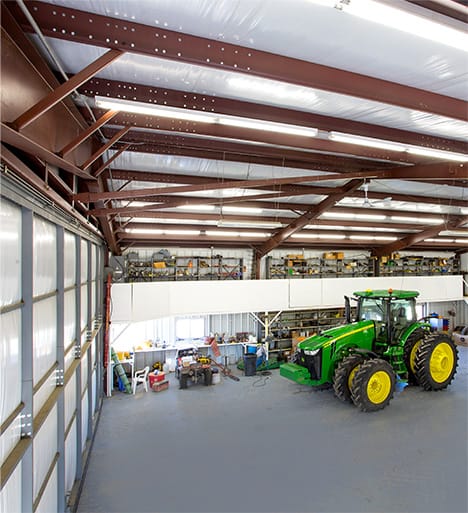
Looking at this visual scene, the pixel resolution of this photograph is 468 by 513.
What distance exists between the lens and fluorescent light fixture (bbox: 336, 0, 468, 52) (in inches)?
62.1

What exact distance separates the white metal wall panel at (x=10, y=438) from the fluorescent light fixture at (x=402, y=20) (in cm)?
335

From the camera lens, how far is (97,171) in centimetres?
433

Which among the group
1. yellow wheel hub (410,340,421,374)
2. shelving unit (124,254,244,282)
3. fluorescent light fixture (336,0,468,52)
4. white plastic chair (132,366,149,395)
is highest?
fluorescent light fixture (336,0,468,52)

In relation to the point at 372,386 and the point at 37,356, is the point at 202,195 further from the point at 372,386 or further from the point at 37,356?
the point at 372,386

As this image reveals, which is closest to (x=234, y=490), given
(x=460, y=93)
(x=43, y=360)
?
(x=43, y=360)

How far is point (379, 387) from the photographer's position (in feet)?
20.8

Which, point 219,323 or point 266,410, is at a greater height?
point 219,323

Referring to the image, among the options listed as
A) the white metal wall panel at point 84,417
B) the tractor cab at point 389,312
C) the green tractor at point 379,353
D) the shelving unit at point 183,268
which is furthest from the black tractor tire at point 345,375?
the shelving unit at point 183,268

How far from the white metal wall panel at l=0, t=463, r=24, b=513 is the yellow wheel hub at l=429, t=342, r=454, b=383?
7.95 m

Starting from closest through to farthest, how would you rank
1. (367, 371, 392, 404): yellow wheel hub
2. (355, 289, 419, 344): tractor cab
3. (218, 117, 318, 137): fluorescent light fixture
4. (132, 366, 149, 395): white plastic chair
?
(218, 117, 318, 137): fluorescent light fixture → (367, 371, 392, 404): yellow wheel hub → (355, 289, 419, 344): tractor cab → (132, 366, 149, 395): white plastic chair

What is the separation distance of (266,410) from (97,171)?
590 cm

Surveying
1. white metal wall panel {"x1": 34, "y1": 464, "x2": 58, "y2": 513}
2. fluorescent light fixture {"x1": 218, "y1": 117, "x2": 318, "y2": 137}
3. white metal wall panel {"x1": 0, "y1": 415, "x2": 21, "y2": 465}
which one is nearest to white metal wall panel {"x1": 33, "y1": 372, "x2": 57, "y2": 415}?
white metal wall panel {"x1": 0, "y1": 415, "x2": 21, "y2": 465}

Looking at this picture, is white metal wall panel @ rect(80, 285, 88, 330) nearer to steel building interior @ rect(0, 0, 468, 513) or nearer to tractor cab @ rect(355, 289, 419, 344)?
steel building interior @ rect(0, 0, 468, 513)

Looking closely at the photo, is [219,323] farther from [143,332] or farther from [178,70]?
[178,70]
